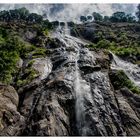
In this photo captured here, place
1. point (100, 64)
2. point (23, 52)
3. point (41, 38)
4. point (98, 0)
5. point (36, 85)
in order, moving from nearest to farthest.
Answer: point (98, 0) < point (36, 85) < point (100, 64) < point (23, 52) < point (41, 38)

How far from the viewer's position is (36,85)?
75.6 feet

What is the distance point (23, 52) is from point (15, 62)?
6034 mm

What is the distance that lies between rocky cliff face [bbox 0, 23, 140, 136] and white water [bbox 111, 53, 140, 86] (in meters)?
4.65

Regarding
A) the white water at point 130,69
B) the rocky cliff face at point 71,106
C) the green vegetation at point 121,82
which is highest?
the white water at point 130,69

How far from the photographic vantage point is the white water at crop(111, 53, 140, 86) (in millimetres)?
29781

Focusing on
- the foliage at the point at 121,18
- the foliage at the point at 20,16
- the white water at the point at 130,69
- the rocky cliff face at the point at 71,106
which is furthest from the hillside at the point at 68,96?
the foliage at the point at 121,18

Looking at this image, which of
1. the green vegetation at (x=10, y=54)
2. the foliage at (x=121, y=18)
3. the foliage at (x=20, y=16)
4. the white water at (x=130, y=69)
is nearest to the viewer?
the green vegetation at (x=10, y=54)

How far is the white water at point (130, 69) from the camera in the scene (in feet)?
97.7

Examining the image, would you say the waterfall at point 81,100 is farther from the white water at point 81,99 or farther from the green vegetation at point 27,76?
the green vegetation at point 27,76

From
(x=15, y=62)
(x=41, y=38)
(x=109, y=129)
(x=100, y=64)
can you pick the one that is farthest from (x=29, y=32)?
(x=109, y=129)

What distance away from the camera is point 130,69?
3262cm

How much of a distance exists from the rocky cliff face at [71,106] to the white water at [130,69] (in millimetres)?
4650

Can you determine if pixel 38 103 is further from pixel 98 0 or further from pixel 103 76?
pixel 98 0

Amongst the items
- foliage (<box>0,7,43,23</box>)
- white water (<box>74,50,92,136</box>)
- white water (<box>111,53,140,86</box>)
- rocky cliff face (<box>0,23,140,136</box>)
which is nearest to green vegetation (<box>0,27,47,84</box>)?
rocky cliff face (<box>0,23,140,136</box>)
